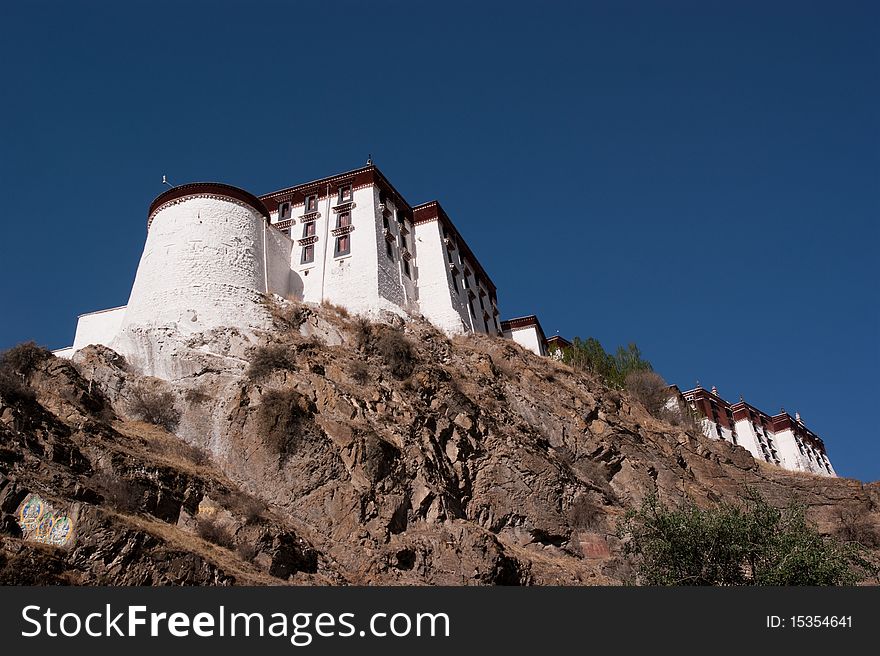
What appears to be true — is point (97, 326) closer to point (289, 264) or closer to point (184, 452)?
point (289, 264)

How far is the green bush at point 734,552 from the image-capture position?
1711 cm

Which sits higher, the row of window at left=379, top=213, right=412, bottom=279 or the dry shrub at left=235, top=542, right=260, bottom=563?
the row of window at left=379, top=213, right=412, bottom=279

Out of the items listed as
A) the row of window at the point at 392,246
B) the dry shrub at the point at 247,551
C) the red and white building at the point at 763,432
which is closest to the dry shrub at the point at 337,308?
the row of window at the point at 392,246

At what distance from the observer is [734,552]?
701 inches

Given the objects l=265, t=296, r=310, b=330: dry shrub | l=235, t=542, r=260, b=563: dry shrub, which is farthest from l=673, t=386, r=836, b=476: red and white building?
l=235, t=542, r=260, b=563: dry shrub

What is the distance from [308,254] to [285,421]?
15.7 metres

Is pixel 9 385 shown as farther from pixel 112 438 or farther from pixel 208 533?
pixel 208 533

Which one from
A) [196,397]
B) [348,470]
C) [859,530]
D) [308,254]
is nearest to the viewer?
[348,470]

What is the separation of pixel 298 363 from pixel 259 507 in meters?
6.85

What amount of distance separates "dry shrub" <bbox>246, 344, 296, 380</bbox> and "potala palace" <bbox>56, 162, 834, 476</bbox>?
3.51 metres

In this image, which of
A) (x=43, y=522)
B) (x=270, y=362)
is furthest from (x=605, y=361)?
(x=43, y=522)

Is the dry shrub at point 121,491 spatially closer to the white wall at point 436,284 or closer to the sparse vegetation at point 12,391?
the sparse vegetation at point 12,391

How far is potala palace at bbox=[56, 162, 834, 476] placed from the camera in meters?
29.7

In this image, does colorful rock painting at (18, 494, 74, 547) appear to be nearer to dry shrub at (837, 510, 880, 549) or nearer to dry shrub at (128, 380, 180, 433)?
dry shrub at (128, 380, 180, 433)
